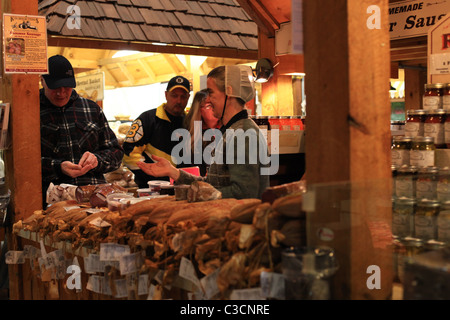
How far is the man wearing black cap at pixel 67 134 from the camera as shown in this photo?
12.4ft

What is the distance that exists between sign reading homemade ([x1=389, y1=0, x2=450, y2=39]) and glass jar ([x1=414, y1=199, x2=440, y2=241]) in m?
3.11

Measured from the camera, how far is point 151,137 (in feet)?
15.9

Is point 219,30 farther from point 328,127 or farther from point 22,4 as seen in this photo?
point 328,127

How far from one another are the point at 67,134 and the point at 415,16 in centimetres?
332

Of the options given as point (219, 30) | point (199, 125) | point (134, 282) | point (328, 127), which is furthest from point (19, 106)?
point (219, 30)

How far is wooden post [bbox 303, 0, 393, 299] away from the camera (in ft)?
5.31

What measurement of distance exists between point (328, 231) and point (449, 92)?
1.59 metres

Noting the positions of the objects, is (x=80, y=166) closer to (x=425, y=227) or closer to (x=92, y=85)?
(x=425, y=227)

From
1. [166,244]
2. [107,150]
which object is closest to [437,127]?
[166,244]

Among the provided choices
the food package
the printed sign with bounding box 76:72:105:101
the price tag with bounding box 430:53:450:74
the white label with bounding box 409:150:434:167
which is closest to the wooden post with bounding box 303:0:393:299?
the white label with bounding box 409:150:434:167

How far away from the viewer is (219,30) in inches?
291

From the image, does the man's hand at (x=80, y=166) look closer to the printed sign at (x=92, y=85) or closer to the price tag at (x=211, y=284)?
the price tag at (x=211, y=284)

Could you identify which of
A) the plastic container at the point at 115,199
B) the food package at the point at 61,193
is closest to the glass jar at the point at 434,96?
the plastic container at the point at 115,199

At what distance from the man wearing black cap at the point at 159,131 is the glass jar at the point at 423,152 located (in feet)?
8.43
